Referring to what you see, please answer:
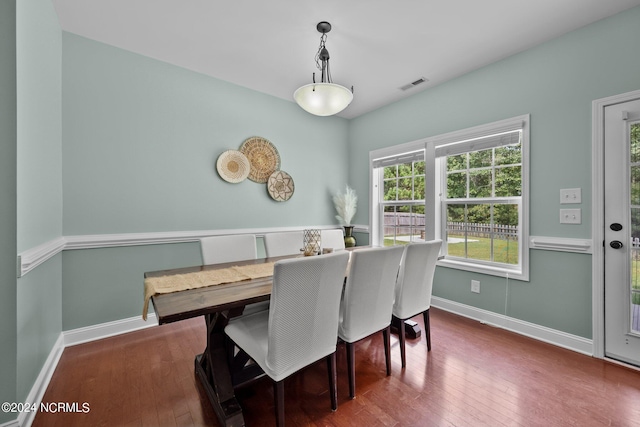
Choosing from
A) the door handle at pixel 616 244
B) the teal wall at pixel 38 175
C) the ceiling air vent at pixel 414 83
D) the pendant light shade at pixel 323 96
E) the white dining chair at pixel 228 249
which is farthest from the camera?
the ceiling air vent at pixel 414 83

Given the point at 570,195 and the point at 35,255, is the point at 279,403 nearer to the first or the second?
the point at 35,255

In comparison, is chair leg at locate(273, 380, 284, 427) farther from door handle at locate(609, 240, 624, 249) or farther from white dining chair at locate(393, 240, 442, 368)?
door handle at locate(609, 240, 624, 249)

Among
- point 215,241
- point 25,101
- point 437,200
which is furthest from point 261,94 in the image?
point 437,200

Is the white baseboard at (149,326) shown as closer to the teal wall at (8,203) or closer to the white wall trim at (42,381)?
the white wall trim at (42,381)

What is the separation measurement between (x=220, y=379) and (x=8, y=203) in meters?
1.42

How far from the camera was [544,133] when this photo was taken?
7.97ft

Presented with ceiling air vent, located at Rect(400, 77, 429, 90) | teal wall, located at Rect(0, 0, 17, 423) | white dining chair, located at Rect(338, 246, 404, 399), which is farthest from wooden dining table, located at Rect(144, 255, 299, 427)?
ceiling air vent, located at Rect(400, 77, 429, 90)

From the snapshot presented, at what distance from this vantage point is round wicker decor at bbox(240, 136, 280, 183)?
3.34m

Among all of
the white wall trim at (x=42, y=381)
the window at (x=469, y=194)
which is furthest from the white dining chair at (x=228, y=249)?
the window at (x=469, y=194)

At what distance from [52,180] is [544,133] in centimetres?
405

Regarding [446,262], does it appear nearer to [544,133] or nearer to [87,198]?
[544,133]

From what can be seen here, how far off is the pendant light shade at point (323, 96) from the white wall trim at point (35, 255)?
6.06 ft

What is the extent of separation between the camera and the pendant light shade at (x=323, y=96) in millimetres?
1943

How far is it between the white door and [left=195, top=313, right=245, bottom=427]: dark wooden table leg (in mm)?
2753
